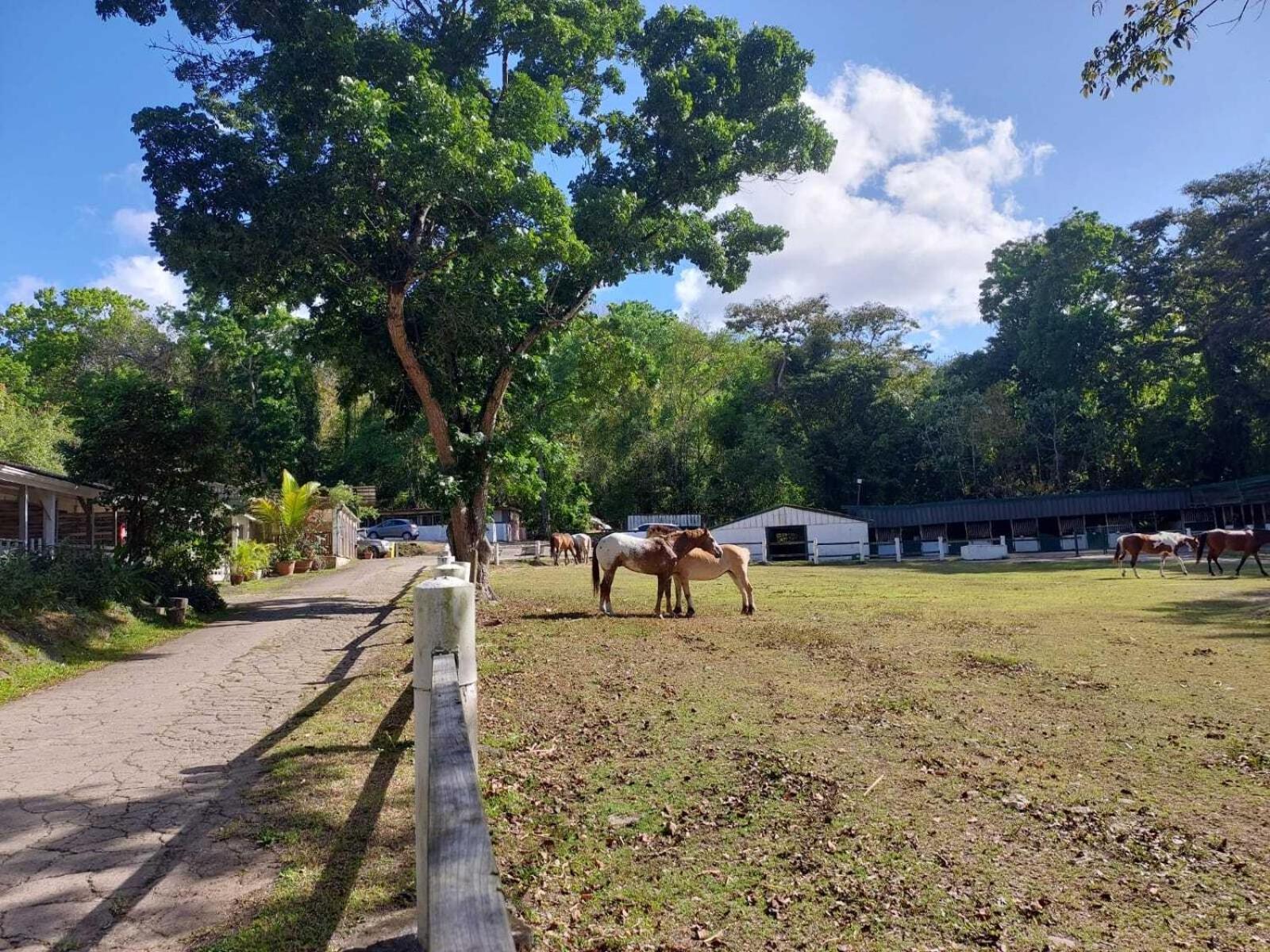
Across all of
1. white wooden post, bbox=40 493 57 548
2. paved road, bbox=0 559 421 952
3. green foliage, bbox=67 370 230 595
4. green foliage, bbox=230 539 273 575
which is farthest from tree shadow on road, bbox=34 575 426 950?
green foliage, bbox=230 539 273 575

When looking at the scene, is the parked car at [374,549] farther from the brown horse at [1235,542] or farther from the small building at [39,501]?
the brown horse at [1235,542]

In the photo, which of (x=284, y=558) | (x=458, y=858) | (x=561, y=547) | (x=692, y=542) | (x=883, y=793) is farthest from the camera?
(x=561, y=547)

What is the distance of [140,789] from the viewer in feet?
16.8

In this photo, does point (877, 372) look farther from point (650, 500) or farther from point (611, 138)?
point (611, 138)

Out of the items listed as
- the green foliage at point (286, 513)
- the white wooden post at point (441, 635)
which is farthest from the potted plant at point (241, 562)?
the white wooden post at point (441, 635)

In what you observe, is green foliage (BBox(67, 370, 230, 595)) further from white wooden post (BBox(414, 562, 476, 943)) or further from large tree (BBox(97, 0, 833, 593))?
white wooden post (BBox(414, 562, 476, 943))

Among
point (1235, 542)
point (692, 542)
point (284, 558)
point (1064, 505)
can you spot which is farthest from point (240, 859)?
point (1064, 505)

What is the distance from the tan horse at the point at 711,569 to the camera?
1431 centimetres

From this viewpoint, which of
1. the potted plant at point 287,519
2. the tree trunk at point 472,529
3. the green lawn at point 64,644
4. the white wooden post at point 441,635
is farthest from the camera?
the potted plant at point 287,519

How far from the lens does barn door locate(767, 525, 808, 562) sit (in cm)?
4258

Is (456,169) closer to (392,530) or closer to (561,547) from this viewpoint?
(561,547)

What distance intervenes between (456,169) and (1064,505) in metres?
42.8

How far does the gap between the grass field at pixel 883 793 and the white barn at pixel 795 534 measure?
31.5 meters

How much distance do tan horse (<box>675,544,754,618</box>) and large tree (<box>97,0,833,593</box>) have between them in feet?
15.9
